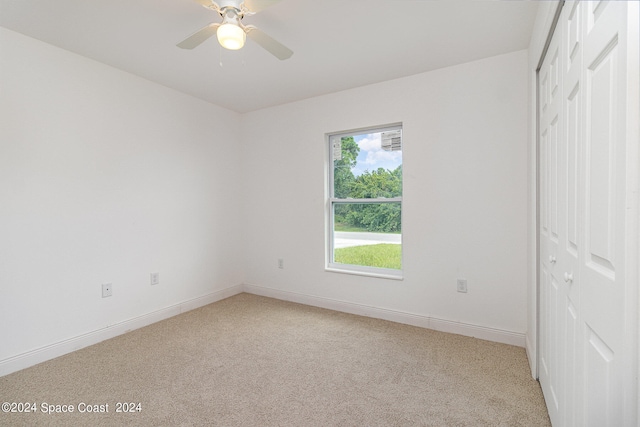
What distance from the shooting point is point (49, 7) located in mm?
1899

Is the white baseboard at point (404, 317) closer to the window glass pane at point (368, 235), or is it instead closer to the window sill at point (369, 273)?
the window sill at point (369, 273)

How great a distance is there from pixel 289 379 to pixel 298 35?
245 cm

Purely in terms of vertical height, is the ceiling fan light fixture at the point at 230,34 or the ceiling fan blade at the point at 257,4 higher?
the ceiling fan blade at the point at 257,4

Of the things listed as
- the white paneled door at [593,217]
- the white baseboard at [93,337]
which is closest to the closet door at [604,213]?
the white paneled door at [593,217]

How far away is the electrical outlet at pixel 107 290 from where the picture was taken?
268cm

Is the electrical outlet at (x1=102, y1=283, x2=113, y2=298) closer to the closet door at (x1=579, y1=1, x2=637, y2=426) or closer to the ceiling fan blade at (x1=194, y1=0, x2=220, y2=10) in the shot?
the ceiling fan blade at (x1=194, y1=0, x2=220, y2=10)

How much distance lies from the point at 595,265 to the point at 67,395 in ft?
9.18

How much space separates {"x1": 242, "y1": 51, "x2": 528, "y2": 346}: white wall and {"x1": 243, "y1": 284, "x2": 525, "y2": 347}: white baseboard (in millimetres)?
12

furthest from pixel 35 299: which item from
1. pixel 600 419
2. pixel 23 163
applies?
pixel 600 419

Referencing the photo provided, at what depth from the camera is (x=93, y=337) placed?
8.46ft

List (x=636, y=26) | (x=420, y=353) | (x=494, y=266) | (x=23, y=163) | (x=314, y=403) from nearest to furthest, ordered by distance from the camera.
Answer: (x=636, y=26)
(x=314, y=403)
(x=23, y=163)
(x=420, y=353)
(x=494, y=266)

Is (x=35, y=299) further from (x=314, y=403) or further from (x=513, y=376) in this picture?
(x=513, y=376)

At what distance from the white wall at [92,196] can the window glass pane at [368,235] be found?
5.19 feet

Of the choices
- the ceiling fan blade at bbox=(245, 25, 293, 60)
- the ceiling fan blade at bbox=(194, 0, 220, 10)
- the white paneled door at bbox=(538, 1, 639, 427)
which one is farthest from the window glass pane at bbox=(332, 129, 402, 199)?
the ceiling fan blade at bbox=(194, 0, 220, 10)
